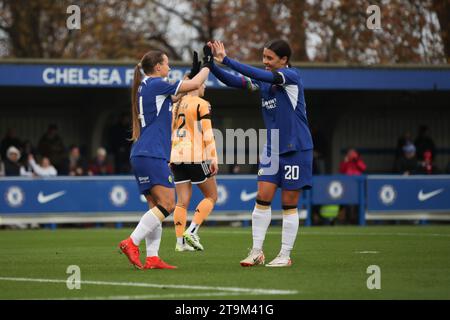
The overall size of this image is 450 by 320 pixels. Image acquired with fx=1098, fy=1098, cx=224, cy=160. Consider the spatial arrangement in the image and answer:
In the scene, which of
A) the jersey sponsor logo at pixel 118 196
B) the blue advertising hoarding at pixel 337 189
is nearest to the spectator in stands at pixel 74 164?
the jersey sponsor logo at pixel 118 196

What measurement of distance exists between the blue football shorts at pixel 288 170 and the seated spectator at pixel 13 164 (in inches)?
508

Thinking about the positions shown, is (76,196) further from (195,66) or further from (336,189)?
(195,66)

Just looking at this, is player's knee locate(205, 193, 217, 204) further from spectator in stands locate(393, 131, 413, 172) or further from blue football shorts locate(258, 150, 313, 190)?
spectator in stands locate(393, 131, 413, 172)

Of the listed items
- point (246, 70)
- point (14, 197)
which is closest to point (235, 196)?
point (14, 197)

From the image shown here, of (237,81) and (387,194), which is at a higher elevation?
(237,81)

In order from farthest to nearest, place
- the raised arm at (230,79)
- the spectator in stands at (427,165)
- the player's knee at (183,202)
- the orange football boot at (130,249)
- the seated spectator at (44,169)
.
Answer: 1. the spectator in stands at (427,165)
2. the seated spectator at (44,169)
3. the player's knee at (183,202)
4. the raised arm at (230,79)
5. the orange football boot at (130,249)

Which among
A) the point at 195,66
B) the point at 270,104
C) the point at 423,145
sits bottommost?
the point at 270,104

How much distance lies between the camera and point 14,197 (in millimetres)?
22078

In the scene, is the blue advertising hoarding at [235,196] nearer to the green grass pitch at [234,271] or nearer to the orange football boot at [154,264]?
the green grass pitch at [234,271]

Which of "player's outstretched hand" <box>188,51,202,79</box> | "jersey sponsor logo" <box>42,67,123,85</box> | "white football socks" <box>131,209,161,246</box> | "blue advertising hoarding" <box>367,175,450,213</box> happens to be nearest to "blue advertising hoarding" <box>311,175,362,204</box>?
"blue advertising hoarding" <box>367,175,450,213</box>

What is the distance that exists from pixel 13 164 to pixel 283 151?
43.4ft

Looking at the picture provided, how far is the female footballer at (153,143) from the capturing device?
1065 cm

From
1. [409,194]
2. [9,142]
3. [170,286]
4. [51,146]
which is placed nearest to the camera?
[170,286]
